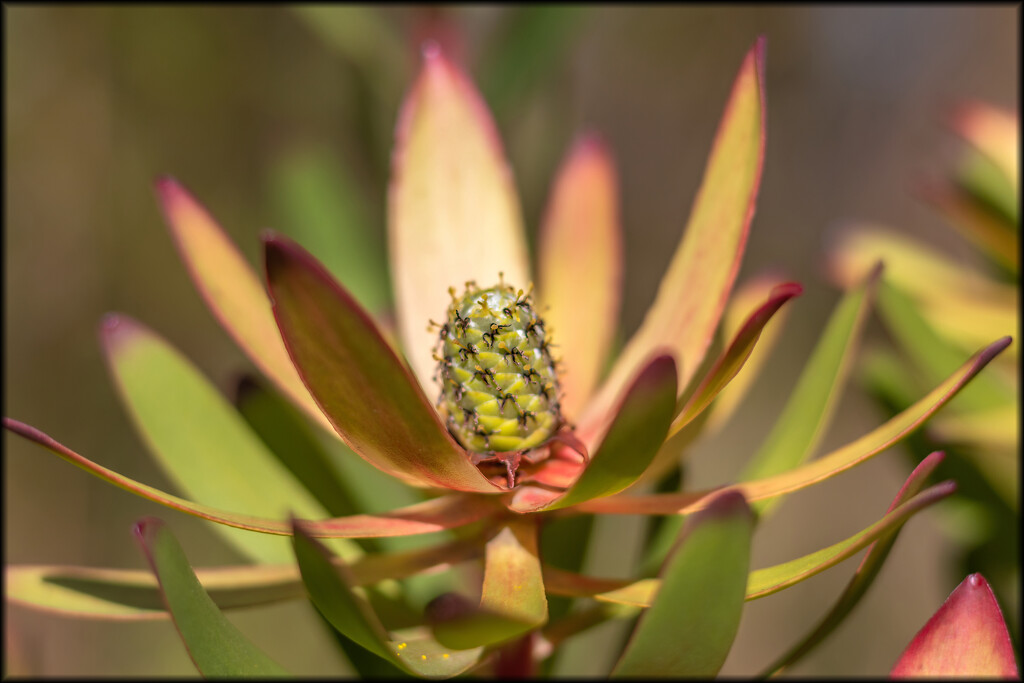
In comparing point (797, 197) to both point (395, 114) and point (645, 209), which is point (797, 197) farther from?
point (395, 114)

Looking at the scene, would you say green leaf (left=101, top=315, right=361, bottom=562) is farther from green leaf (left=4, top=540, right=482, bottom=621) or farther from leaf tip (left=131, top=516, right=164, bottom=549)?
leaf tip (left=131, top=516, right=164, bottom=549)

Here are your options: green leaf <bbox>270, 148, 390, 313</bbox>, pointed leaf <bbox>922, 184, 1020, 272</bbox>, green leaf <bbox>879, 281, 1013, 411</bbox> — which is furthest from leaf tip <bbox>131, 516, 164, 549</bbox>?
pointed leaf <bbox>922, 184, 1020, 272</bbox>

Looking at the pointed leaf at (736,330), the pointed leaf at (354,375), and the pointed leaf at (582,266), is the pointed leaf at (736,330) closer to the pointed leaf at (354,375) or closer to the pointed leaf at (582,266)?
the pointed leaf at (582,266)

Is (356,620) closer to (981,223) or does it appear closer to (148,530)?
(148,530)

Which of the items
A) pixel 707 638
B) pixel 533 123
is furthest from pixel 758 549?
Result: pixel 707 638

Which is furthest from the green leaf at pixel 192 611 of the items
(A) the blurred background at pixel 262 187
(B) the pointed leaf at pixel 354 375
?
(A) the blurred background at pixel 262 187

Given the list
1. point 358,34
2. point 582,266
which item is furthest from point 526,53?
point 582,266
